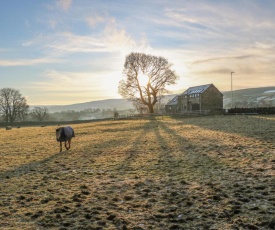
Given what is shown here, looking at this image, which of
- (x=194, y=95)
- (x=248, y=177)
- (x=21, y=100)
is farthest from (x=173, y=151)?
(x=21, y=100)

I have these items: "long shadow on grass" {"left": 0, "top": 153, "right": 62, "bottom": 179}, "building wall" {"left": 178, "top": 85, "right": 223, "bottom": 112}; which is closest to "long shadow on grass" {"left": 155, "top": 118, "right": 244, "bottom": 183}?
"long shadow on grass" {"left": 0, "top": 153, "right": 62, "bottom": 179}

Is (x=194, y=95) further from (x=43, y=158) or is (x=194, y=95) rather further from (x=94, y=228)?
(x=94, y=228)

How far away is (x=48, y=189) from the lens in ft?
30.0

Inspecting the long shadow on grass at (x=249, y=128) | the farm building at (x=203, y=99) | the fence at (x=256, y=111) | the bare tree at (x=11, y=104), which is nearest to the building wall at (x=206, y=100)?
the farm building at (x=203, y=99)

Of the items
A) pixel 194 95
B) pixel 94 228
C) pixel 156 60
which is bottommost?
pixel 94 228

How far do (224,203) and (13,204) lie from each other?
6.32 m

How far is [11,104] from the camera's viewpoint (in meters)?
97.8

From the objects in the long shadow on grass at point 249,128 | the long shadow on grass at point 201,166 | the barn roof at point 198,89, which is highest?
the barn roof at point 198,89

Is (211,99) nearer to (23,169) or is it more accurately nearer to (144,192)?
(23,169)

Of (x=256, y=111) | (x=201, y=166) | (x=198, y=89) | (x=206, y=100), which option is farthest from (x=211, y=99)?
(x=201, y=166)

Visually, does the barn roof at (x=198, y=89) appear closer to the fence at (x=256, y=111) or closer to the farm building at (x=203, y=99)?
the farm building at (x=203, y=99)

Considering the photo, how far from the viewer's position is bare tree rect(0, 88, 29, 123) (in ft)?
315

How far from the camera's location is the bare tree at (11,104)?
9600 centimetres

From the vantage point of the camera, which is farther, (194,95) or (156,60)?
(194,95)
